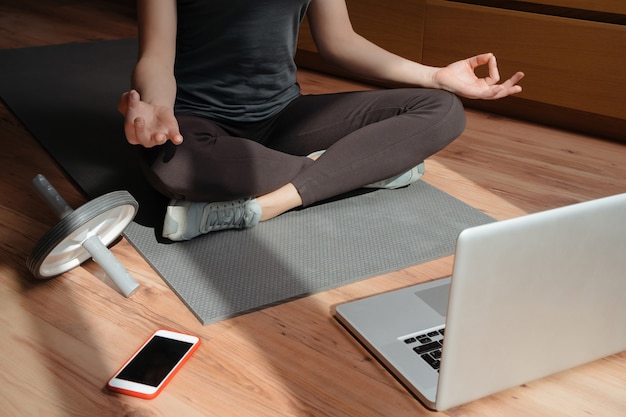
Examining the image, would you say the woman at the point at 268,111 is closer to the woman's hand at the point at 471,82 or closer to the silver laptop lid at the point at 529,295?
the woman's hand at the point at 471,82

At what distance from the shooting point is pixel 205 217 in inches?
63.6

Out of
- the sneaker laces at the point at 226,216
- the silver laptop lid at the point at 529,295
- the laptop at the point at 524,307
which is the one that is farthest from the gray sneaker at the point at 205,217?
the silver laptop lid at the point at 529,295

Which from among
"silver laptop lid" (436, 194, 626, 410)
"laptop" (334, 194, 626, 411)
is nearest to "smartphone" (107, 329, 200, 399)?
"laptop" (334, 194, 626, 411)

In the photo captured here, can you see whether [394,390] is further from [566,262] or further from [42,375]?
[42,375]

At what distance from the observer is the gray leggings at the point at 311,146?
62.3 inches

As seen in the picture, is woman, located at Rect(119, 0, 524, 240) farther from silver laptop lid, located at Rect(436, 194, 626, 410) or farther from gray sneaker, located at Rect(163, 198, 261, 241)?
silver laptop lid, located at Rect(436, 194, 626, 410)

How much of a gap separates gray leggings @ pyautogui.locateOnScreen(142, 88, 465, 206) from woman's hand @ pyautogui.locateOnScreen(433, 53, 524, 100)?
0.03m

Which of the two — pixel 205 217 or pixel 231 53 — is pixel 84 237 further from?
pixel 231 53

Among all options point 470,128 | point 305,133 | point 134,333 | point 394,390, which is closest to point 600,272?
point 394,390

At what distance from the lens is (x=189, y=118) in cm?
164

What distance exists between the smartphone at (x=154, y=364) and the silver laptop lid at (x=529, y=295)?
43cm

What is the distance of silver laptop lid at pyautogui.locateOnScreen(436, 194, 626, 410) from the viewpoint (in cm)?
93

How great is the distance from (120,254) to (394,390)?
27.4 inches

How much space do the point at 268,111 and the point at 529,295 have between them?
3.07 ft
